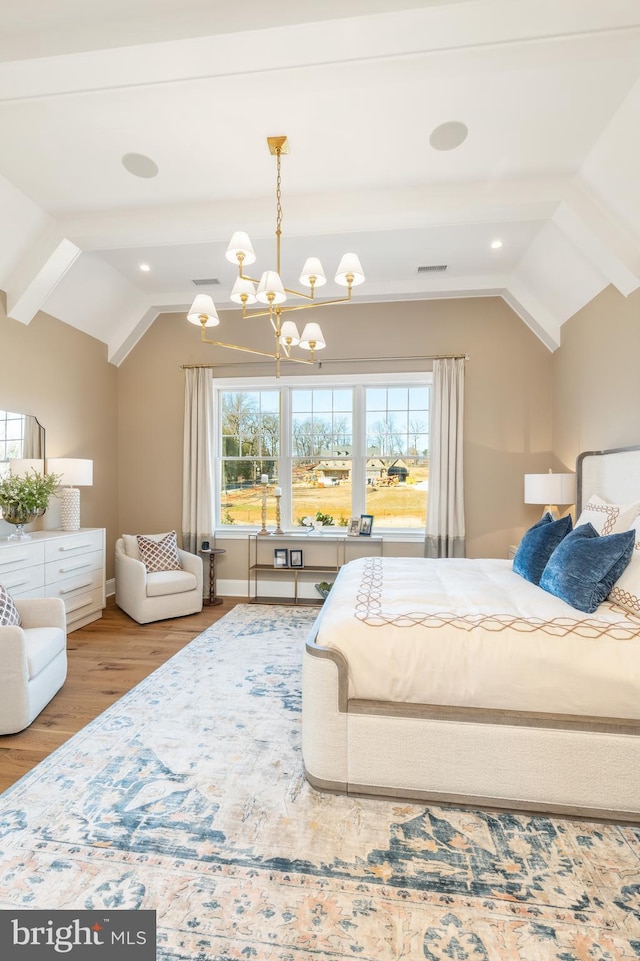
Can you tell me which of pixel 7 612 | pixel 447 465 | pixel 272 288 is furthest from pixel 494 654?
pixel 447 465

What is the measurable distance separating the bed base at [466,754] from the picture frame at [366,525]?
3.15m

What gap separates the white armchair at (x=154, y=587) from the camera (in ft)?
15.0

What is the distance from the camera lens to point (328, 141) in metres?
2.99

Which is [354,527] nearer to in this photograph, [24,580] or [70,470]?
[70,470]

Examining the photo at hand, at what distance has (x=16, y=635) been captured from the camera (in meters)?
2.54

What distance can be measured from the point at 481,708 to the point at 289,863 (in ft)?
2.96

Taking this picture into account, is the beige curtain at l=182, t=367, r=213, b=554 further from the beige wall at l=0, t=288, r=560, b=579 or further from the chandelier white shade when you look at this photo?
the chandelier white shade

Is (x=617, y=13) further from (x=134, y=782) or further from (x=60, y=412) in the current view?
(x=60, y=412)

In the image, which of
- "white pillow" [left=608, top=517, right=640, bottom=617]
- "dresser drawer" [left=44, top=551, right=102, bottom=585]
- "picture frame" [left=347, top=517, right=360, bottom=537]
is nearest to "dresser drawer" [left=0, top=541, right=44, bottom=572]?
"dresser drawer" [left=44, top=551, right=102, bottom=585]

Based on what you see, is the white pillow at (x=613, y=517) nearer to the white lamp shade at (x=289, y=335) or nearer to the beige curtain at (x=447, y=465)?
the beige curtain at (x=447, y=465)

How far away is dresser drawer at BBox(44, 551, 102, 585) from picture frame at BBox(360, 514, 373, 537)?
258 cm

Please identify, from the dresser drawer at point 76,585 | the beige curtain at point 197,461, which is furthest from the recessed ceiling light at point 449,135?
the dresser drawer at point 76,585

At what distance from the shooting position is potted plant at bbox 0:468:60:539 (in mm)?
3863

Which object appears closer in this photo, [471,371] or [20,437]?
[20,437]
